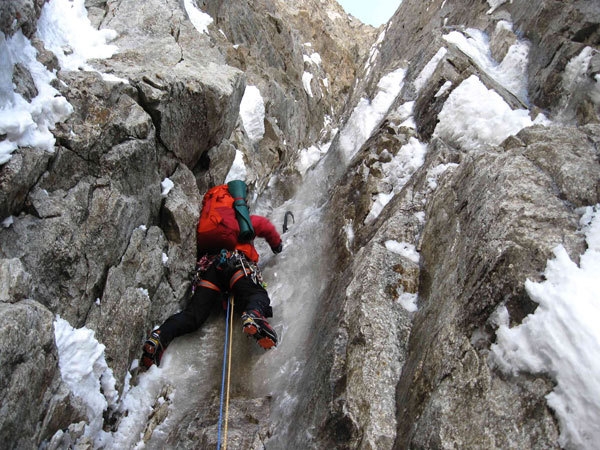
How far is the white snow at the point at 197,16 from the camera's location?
14327mm

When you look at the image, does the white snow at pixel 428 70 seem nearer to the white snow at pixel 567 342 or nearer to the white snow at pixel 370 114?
the white snow at pixel 370 114

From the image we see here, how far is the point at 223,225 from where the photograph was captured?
8.17 metres

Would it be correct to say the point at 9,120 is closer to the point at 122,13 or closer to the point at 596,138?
the point at 122,13

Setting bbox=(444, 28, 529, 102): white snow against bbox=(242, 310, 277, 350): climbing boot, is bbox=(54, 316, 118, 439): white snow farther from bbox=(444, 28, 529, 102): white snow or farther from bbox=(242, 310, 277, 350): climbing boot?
bbox=(444, 28, 529, 102): white snow

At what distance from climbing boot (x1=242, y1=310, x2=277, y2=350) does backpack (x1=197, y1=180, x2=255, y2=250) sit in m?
1.98

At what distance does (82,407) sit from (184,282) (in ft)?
10.0

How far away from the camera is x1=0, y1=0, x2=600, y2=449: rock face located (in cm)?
393

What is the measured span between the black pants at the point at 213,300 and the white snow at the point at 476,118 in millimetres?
5051

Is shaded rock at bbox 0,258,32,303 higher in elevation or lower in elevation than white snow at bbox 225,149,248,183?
higher

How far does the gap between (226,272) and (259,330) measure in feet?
5.49

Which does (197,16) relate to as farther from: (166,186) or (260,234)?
(260,234)

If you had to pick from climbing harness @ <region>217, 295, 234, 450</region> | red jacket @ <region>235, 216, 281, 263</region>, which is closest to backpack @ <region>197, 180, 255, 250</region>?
red jacket @ <region>235, 216, 281, 263</region>

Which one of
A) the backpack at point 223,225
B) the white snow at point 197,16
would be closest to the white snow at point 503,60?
the backpack at point 223,225

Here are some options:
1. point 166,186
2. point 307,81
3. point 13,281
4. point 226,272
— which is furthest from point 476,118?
point 307,81
